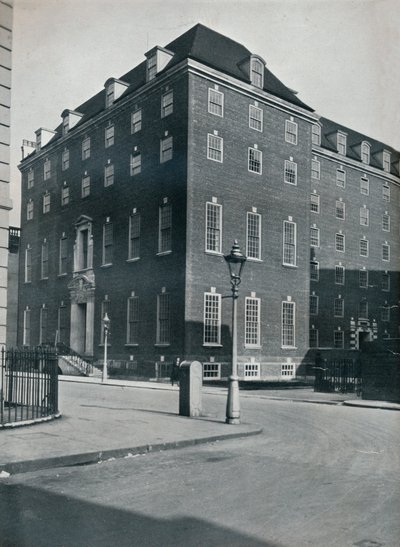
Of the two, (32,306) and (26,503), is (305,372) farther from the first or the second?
(26,503)

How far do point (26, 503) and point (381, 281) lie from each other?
45930mm

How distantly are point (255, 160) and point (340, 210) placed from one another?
14.9 m

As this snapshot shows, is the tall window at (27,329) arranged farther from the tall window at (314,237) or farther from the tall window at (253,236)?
the tall window at (314,237)

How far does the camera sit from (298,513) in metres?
6.34

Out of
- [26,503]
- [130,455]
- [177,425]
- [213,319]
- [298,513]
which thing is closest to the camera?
[298,513]

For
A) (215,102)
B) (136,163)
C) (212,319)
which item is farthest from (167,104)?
(212,319)

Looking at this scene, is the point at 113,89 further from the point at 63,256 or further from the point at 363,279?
the point at 363,279

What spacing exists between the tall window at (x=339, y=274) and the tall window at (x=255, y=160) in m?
14.8

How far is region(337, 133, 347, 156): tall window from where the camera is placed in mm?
47344

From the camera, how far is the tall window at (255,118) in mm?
33862

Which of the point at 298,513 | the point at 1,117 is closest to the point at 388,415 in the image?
the point at 298,513

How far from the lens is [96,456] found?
9.43 m

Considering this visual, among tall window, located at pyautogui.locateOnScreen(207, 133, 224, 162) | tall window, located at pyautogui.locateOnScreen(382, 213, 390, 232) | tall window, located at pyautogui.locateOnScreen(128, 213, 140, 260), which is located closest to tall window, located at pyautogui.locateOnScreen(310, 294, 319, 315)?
tall window, located at pyautogui.locateOnScreen(382, 213, 390, 232)

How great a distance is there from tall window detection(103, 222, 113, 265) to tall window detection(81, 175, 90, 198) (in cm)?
350
